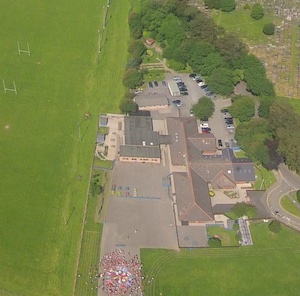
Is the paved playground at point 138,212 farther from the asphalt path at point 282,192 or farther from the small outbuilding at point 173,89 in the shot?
the small outbuilding at point 173,89

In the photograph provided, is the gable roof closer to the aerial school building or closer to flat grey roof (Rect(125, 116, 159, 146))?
the aerial school building

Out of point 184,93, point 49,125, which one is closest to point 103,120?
point 49,125

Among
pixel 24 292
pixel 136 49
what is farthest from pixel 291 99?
pixel 24 292

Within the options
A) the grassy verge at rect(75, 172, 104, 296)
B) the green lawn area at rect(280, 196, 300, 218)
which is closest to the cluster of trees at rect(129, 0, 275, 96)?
the green lawn area at rect(280, 196, 300, 218)

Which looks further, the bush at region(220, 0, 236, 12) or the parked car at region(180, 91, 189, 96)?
the bush at region(220, 0, 236, 12)

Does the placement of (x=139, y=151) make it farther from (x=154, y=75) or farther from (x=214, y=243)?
(x=154, y=75)

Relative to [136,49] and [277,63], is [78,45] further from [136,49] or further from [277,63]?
[277,63]
